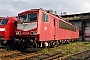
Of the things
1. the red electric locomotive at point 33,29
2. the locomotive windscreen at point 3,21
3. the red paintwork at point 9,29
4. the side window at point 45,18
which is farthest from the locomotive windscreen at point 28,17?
the locomotive windscreen at point 3,21

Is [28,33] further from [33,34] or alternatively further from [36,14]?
[36,14]

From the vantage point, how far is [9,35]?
516 inches

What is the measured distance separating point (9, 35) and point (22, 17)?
200cm

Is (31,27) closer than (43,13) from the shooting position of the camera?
Yes

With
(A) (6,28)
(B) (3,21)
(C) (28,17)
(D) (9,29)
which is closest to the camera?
(C) (28,17)

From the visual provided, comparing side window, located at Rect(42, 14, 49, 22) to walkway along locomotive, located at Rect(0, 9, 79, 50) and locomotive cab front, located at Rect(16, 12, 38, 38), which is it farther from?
locomotive cab front, located at Rect(16, 12, 38, 38)

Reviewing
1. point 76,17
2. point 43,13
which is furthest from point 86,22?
point 43,13

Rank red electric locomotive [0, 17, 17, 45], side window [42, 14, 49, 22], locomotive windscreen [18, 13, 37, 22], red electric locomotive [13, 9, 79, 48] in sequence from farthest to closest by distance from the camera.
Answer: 1. red electric locomotive [0, 17, 17, 45]
2. side window [42, 14, 49, 22]
3. locomotive windscreen [18, 13, 37, 22]
4. red electric locomotive [13, 9, 79, 48]

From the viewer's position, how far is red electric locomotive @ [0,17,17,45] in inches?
492

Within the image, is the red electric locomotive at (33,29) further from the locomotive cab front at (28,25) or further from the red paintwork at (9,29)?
the red paintwork at (9,29)

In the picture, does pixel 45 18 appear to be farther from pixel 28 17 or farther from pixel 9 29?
pixel 9 29

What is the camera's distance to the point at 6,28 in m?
12.8

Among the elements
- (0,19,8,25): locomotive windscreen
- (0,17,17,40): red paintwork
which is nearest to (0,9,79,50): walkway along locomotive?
(0,17,17,40): red paintwork

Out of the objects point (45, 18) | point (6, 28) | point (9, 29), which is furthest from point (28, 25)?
point (9, 29)
